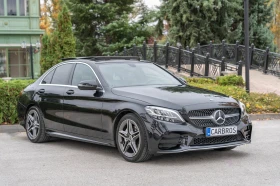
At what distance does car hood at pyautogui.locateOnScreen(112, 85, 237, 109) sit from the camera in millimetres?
7570

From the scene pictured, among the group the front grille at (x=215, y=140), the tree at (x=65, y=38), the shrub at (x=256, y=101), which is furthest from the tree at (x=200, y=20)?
the front grille at (x=215, y=140)

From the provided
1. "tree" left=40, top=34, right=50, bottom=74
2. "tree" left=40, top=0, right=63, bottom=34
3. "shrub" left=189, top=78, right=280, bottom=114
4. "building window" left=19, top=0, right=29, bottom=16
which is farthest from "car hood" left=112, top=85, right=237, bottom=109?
"tree" left=40, top=0, right=63, bottom=34

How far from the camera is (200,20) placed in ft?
109

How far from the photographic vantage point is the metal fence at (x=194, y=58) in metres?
22.0

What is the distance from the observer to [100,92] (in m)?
8.41

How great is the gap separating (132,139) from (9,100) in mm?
4930

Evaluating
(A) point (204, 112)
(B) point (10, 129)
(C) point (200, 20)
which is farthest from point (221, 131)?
(C) point (200, 20)

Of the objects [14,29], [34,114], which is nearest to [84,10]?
[14,29]

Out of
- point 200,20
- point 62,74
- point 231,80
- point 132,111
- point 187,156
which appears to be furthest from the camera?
point 200,20

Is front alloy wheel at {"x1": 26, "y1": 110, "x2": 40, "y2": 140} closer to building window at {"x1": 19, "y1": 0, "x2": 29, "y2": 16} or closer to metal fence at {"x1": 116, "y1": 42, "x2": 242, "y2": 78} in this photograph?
metal fence at {"x1": 116, "y1": 42, "x2": 242, "y2": 78}

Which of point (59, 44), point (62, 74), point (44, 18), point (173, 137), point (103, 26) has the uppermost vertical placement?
point (44, 18)

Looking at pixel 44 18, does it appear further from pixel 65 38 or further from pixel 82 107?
pixel 82 107

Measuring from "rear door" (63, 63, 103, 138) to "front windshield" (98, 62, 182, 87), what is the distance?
25 centimetres

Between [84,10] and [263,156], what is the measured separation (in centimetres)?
3272
